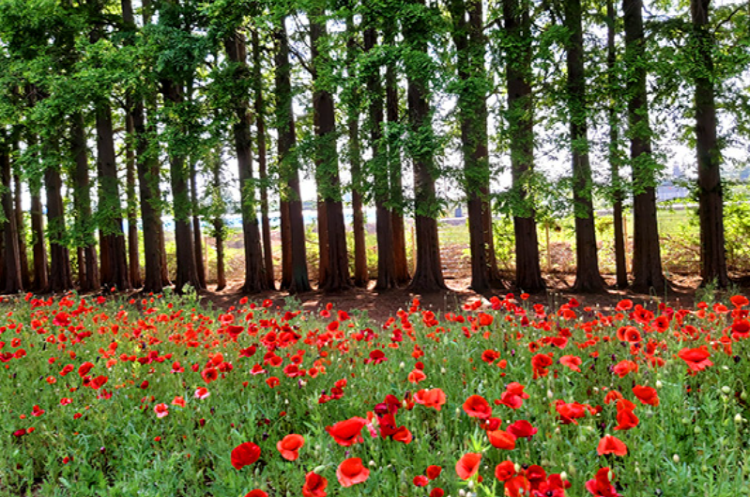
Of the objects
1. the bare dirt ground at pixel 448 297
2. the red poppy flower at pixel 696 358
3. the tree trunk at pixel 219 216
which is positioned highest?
the tree trunk at pixel 219 216

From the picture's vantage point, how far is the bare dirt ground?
9.83 metres

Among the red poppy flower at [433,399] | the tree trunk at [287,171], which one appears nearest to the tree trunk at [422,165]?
the tree trunk at [287,171]

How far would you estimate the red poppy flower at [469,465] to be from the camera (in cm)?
141

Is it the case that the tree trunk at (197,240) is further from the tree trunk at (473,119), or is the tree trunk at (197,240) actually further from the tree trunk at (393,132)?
the tree trunk at (473,119)

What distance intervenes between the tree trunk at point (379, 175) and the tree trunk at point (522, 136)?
8.49 feet

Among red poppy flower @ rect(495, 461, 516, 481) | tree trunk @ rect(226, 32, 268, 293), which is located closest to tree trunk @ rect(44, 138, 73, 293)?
tree trunk @ rect(226, 32, 268, 293)

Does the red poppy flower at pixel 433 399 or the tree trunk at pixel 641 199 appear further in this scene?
the tree trunk at pixel 641 199

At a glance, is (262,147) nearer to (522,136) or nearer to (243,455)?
(522,136)

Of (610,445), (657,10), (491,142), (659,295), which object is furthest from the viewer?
(491,142)

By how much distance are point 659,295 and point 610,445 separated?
10.4 m

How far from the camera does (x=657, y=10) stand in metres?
11.8

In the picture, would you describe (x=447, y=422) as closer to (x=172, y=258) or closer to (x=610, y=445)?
(x=610, y=445)

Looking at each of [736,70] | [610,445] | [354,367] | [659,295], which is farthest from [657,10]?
[610,445]

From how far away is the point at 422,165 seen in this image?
427 inches
